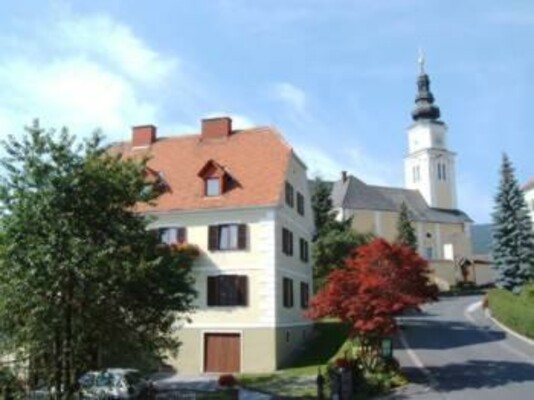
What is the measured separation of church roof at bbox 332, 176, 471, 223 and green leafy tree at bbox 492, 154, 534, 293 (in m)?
31.7

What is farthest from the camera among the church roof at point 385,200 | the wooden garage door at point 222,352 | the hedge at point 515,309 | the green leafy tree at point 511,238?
the church roof at point 385,200

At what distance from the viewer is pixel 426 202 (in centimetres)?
11194

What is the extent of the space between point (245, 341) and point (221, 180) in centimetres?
895

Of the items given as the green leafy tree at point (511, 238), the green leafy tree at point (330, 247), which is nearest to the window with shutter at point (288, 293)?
the green leafy tree at point (330, 247)

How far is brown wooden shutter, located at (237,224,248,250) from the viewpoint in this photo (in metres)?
38.9

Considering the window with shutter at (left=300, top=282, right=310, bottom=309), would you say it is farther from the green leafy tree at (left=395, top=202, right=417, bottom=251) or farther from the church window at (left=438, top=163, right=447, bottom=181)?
the church window at (left=438, top=163, right=447, bottom=181)

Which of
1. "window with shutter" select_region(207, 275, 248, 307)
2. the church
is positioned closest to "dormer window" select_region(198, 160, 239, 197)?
"window with shutter" select_region(207, 275, 248, 307)

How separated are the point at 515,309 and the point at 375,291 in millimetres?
18828

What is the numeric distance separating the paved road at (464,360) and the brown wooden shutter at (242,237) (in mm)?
9863

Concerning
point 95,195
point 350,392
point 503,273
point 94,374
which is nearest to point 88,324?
point 94,374

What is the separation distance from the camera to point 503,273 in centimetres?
5841

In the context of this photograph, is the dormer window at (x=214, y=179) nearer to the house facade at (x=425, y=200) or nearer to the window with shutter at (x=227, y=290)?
the window with shutter at (x=227, y=290)

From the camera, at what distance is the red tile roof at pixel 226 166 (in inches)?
1556

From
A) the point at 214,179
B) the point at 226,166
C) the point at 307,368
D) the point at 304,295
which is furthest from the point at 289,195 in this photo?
the point at 307,368
